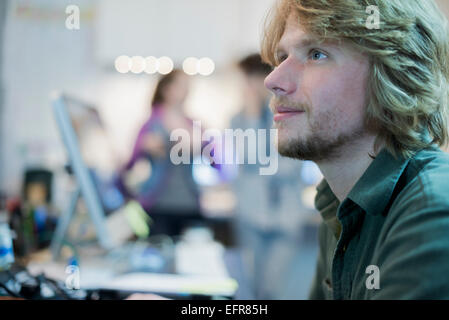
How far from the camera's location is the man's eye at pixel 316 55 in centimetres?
71

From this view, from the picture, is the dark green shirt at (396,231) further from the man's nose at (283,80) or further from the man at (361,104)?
the man's nose at (283,80)

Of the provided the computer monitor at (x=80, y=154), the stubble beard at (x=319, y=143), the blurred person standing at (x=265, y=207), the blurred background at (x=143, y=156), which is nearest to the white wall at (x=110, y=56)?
the blurred background at (x=143, y=156)

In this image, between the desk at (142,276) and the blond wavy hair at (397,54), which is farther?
the desk at (142,276)

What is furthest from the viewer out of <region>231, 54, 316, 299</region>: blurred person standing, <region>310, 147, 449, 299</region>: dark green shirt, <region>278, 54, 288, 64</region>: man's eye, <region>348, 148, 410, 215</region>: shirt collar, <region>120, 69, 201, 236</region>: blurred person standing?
<region>231, 54, 316, 299</region>: blurred person standing

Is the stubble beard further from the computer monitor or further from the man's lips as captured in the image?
the computer monitor

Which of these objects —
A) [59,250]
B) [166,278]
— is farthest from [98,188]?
[166,278]

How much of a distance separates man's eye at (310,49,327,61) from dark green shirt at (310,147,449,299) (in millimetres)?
189

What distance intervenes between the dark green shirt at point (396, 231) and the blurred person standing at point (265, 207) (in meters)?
1.32

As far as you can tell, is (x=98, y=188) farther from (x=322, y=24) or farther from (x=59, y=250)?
(x=322, y=24)

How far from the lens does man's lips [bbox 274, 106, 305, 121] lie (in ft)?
2.37

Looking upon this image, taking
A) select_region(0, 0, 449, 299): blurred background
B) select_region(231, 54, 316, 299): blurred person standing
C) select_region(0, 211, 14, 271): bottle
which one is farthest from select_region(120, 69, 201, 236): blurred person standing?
select_region(0, 211, 14, 271): bottle

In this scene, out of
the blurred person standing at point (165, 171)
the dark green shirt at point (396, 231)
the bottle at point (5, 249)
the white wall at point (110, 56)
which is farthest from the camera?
the white wall at point (110, 56)

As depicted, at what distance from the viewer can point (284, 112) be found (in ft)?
2.42

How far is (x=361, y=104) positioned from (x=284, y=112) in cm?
13
